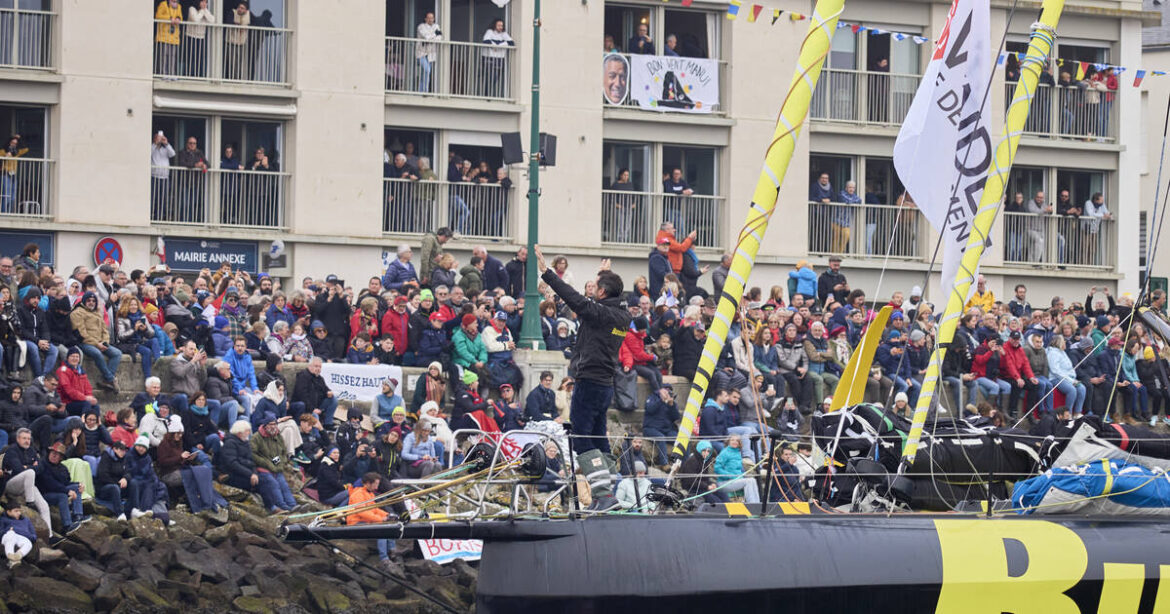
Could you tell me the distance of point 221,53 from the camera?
30.7 meters

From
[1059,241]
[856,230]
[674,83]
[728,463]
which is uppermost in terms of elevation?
[674,83]

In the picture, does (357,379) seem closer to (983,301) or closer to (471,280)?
(471,280)

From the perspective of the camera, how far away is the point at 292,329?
2328 centimetres

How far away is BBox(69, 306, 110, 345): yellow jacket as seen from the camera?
21.2m

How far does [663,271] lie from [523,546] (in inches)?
603

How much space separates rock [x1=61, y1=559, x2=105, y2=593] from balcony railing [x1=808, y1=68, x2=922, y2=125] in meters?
19.1

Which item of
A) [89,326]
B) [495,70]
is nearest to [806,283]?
[495,70]

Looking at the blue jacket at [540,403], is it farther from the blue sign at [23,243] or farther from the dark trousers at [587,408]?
the blue sign at [23,243]

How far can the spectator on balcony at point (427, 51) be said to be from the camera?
3162 cm

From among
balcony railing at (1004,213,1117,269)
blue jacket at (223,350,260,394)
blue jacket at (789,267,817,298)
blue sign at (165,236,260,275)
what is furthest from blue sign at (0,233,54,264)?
balcony railing at (1004,213,1117,269)

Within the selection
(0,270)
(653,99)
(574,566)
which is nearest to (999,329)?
(653,99)

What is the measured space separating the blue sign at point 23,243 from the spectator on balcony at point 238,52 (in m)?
4.32

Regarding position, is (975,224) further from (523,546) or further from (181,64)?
(181,64)

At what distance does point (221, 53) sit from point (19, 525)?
13.5m
